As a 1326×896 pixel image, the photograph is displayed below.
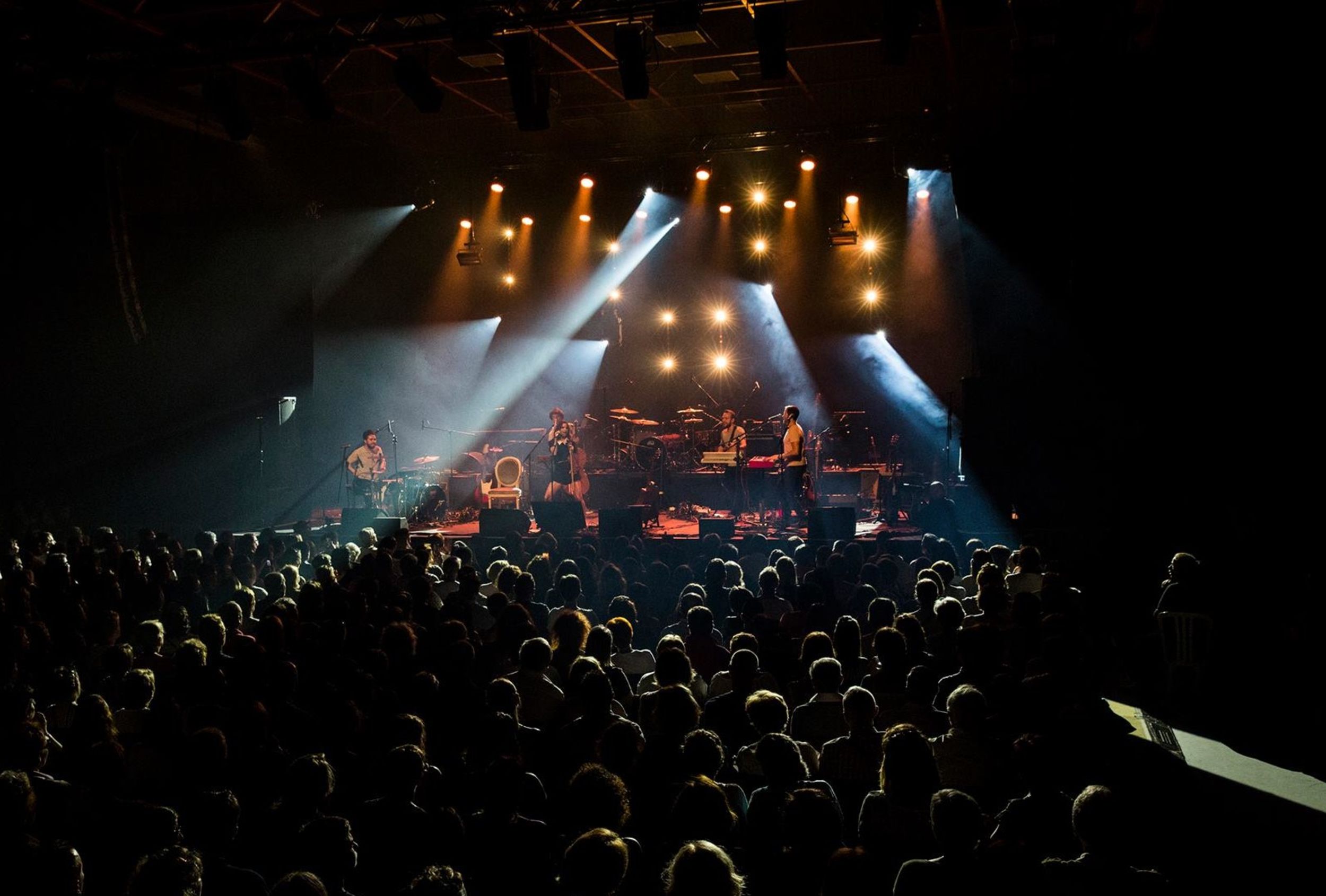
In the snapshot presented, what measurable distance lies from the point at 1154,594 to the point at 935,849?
7.14 meters

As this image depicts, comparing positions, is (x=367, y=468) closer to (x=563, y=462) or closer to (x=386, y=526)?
(x=563, y=462)

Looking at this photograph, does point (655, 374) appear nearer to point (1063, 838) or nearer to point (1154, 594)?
point (1154, 594)

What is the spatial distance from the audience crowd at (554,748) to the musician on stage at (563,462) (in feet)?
24.2

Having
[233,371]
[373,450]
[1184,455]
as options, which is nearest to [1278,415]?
[1184,455]

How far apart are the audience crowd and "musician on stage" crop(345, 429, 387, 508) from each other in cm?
747

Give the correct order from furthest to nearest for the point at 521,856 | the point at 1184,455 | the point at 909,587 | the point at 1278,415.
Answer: the point at 1184,455 < the point at 909,587 < the point at 1278,415 < the point at 521,856

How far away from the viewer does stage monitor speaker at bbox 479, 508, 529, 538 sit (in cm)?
1140

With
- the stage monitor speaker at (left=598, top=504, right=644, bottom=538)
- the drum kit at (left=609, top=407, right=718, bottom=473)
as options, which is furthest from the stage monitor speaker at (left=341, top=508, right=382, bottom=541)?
the drum kit at (left=609, top=407, right=718, bottom=473)

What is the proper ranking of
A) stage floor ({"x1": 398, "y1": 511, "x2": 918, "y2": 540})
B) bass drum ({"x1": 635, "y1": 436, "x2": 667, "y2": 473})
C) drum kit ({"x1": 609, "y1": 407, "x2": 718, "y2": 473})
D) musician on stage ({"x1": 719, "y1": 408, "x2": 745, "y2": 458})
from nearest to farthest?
stage floor ({"x1": 398, "y1": 511, "x2": 918, "y2": 540}) < bass drum ({"x1": 635, "y1": 436, "x2": 667, "y2": 473}) < drum kit ({"x1": 609, "y1": 407, "x2": 718, "y2": 473}) < musician on stage ({"x1": 719, "y1": 408, "x2": 745, "y2": 458})

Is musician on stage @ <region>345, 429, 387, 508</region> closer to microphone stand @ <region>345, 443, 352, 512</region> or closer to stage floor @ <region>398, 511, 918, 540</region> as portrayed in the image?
microphone stand @ <region>345, 443, 352, 512</region>

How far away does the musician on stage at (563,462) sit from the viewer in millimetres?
14719

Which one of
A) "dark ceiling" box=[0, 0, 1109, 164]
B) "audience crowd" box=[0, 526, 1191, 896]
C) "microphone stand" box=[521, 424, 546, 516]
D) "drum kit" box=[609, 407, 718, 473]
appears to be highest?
"dark ceiling" box=[0, 0, 1109, 164]

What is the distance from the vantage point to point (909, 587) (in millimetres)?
8586

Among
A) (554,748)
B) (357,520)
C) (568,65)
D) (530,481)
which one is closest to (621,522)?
(530,481)
